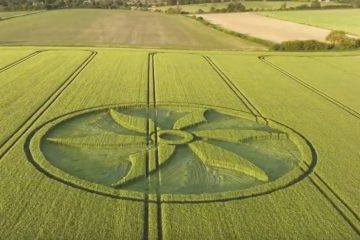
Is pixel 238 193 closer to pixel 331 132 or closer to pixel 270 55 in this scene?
pixel 331 132

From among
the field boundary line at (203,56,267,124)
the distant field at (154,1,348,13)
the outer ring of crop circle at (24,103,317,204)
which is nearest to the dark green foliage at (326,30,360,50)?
the field boundary line at (203,56,267,124)

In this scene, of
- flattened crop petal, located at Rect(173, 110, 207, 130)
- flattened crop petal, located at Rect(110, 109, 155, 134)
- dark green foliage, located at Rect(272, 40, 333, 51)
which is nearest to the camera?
flattened crop petal, located at Rect(110, 109, 155, 134)

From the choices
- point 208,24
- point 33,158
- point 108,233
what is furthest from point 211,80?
point 208,24

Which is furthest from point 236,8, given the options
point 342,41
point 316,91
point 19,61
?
point 316,91

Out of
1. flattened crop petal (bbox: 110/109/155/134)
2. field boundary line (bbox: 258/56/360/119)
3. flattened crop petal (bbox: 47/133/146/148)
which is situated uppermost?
flattened crop petal (bbox: 47/133/146/148)

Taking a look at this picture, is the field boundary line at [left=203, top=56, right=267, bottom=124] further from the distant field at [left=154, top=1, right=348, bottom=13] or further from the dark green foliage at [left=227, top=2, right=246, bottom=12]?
the distant field at [left=154, top=1, right=348, bottom=13]

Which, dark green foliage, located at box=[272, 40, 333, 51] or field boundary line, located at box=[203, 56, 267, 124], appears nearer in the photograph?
field boundary line, located at box=[203, 56, 267, 124]

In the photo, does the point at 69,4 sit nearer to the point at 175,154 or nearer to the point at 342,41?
the point at 342,41
